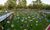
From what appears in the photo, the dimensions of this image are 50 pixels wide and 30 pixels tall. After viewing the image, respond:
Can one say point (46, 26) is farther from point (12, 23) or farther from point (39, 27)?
point (12, 23)

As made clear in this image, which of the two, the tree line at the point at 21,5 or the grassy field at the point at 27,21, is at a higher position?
the tree line at the point at 21,5

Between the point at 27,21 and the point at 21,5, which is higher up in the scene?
the point at 21,5

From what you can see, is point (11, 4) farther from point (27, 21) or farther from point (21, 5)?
point (27, 21)

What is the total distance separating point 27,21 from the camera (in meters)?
1.37

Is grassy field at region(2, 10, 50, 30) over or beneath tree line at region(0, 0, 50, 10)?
beneath

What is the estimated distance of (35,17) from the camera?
1399mm

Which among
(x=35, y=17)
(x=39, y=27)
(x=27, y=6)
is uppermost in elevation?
(x=27, y=6)

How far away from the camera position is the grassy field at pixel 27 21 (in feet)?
4.38

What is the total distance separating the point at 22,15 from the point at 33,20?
14 centimetres

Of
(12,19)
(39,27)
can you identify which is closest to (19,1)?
(12,19)

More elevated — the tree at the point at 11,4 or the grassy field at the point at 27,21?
the tree at the point at 11,4

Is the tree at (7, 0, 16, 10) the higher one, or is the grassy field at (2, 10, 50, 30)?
the tree at (7, 0, 16, 10)

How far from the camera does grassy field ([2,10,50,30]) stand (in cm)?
133

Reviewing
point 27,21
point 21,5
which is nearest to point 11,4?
point 21,5
